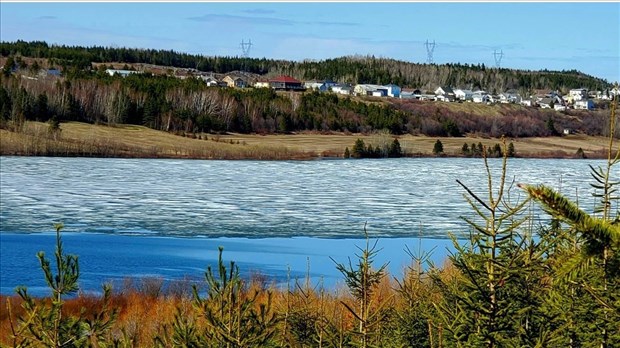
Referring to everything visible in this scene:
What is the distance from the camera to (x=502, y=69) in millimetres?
187750

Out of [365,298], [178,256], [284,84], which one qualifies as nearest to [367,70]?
[284,84]

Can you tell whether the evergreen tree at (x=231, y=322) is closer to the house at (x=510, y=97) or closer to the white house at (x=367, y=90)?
the white house at (x=367, y=90)

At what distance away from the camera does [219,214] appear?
100 feet

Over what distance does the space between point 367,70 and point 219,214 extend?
133 m

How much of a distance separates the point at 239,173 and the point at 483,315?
1730 inches

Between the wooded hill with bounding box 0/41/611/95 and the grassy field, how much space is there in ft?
227

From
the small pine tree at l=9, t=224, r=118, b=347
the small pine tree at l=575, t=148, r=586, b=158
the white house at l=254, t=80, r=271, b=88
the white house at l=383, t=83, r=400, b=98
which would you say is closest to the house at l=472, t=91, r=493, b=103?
the white house at l=383, t=83, r=400, b=98

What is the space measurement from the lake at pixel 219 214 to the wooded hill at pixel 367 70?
98084mm

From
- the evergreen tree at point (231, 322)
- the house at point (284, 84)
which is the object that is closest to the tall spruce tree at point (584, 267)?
the evergreen tree at point (231, 322)

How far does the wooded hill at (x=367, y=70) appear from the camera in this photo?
501 ft

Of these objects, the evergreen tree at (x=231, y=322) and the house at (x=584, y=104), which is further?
the house at (x=584, y=104)

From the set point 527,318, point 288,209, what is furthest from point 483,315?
point 288,209

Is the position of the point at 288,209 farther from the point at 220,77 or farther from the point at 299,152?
the point at 220,77

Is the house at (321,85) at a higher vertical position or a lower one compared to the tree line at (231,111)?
higher
